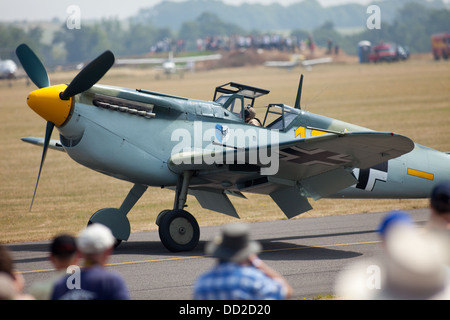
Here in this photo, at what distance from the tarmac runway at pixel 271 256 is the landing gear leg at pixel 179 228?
6.3 inches

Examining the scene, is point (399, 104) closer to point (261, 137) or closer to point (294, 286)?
point (261, 137)

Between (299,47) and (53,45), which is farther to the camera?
(53,45)

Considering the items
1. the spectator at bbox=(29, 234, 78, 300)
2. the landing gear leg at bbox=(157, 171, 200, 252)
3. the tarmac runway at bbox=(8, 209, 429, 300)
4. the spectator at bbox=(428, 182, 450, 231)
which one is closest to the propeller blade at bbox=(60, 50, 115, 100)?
the landing gear leg at bbox=(157, 171, 200, 252)

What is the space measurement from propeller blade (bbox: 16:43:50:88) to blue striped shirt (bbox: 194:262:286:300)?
757 cm

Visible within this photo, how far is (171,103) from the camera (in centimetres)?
1135

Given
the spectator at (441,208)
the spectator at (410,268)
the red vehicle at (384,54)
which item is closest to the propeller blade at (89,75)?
the spectator at (441,208)

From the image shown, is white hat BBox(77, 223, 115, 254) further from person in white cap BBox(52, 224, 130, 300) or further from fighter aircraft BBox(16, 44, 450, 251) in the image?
fighter aircraft BBox(16, 44, 450, 251)

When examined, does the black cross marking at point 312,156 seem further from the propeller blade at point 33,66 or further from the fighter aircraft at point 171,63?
the fighter aircraft at point 171,63

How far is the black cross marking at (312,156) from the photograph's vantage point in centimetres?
1040
